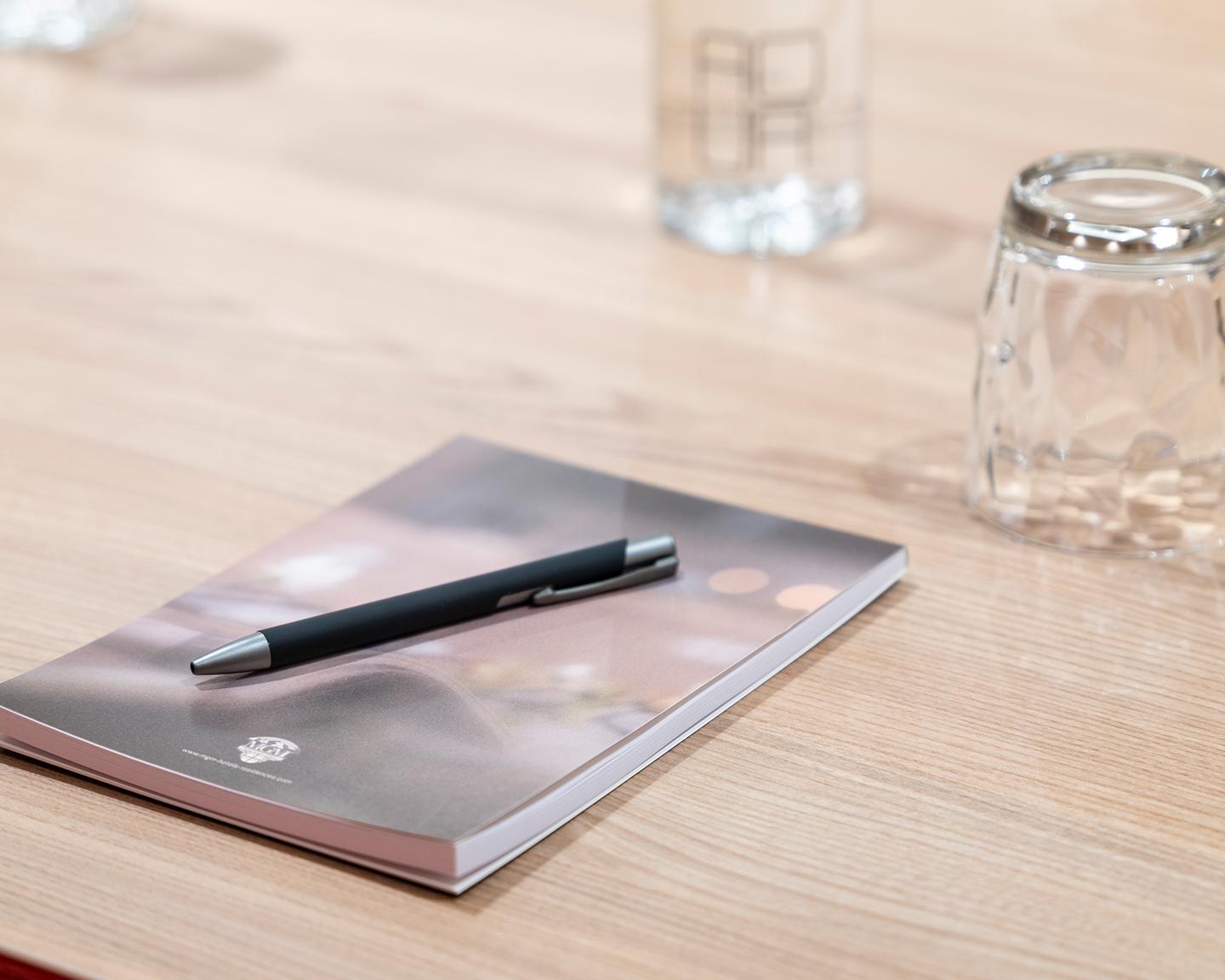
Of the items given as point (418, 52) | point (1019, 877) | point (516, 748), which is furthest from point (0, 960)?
point (418, 52)

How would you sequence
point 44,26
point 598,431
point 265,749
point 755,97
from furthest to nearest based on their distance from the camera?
1. point 44,26
2. point 755,97
3. point 598,431
4. point 265,749

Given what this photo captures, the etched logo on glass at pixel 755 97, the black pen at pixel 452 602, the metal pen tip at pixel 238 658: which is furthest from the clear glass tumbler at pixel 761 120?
the metal pen tip at pixel 238 658

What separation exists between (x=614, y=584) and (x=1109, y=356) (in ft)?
0.74

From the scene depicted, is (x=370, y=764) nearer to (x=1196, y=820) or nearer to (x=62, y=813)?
(x=62, y=813)

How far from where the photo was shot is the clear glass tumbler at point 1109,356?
24.6 inches

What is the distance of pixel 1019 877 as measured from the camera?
0.48m

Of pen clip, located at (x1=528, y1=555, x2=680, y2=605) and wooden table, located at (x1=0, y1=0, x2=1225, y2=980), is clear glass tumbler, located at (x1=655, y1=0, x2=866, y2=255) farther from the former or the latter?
pen clip, located at (x1=528, y1=555, x2=680, y2=605)

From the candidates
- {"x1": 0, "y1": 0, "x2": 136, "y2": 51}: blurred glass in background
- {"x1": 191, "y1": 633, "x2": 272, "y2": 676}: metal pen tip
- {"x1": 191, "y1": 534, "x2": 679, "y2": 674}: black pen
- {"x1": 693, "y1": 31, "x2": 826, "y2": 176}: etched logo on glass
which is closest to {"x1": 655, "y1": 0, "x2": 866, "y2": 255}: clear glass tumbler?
{"x1": 693, "y1": 31, "x2": 826, "y2": 176}: etched logo on glass

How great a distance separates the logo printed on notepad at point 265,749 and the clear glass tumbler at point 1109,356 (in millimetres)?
329

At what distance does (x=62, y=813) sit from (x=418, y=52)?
929 millimetres

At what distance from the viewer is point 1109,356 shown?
0.64 m

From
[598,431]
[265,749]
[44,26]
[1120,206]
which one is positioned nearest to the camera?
[265,749]

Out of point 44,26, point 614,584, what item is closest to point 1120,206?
point 614,584

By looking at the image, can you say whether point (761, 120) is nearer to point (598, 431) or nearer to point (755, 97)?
point (755, 97)
